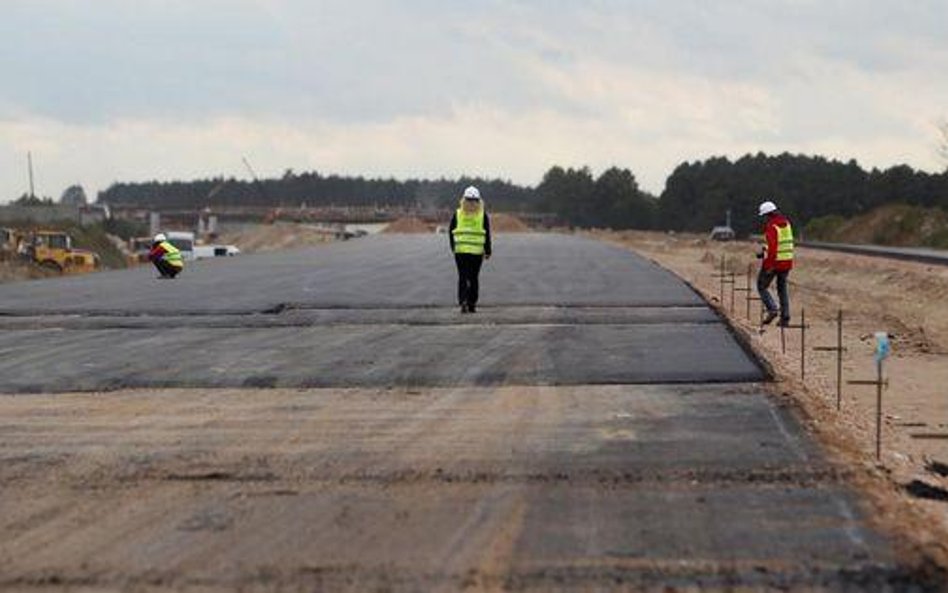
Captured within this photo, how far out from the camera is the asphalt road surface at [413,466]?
509cm

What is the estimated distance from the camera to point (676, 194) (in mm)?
135500

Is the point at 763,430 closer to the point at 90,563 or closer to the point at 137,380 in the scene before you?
the point at 90,563

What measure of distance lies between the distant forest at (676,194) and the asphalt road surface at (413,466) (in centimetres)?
8691

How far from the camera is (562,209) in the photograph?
158 metres

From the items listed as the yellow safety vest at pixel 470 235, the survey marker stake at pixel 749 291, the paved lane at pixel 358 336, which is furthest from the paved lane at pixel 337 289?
the yellow safety vest at pixel 470 235

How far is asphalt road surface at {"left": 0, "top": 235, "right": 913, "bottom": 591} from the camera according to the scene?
16.7ft

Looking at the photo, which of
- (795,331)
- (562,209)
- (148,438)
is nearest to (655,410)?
(148,438)

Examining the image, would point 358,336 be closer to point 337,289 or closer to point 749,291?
point 337,289

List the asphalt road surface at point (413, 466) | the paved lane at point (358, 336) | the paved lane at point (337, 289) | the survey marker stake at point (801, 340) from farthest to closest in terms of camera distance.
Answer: the paved lane at point (337, 289) < the survey marker stake at point (801, 340) < the paved lane at point (358, 336) < the asphalt road surface at point (413, 466)

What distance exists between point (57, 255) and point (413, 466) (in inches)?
1722

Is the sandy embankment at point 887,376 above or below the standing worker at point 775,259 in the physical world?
below

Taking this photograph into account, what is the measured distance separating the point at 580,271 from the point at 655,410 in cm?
1848

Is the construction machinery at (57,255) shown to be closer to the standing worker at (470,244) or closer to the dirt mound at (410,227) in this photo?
the standing worker at (470,244)

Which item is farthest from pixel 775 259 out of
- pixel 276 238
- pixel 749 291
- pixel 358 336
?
pixel 276 238
